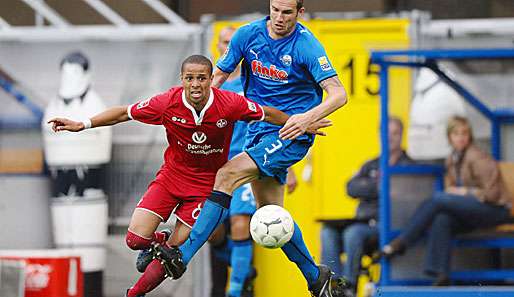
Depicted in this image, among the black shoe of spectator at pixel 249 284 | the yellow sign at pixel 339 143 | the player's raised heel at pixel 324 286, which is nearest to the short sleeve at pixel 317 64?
the player's raised heel at pixel 324 286

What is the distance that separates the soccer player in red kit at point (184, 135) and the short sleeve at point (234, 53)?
32 cm

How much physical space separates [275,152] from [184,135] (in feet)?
1.88

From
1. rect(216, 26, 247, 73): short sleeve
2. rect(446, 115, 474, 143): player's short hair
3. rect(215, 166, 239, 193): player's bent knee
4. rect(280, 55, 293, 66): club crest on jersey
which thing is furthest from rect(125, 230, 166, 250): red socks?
rect(446, 115, 474, 143): player's short hair

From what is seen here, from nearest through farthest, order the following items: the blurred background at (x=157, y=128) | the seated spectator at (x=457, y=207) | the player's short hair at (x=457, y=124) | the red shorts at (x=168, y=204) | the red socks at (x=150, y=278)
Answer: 1. the red socks at (x=150, y=278)
2. the red shorts at (x=168, y=204)
3. the seated spectator at (x=457, y=207)
4. the player's short hair at (x=457, y=124)
5. the blurred background at (x=157, y=128)

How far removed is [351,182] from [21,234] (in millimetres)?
2827

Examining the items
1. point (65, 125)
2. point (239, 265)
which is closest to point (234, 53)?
point (65, 125)

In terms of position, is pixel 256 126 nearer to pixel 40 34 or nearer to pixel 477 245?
pixel 477 245

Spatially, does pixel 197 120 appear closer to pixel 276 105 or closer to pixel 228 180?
pixel 228 180

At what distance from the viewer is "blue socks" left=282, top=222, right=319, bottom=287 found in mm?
9594

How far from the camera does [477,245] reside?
11734mm

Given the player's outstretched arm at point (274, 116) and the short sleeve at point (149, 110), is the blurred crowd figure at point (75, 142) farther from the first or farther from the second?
the player's outstretched arm at point (274, 116)

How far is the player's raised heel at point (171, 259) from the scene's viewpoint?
923 cm

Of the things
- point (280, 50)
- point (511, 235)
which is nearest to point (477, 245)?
point (511, 235)

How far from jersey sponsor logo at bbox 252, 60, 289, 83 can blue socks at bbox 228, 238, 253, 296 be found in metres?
2.14
